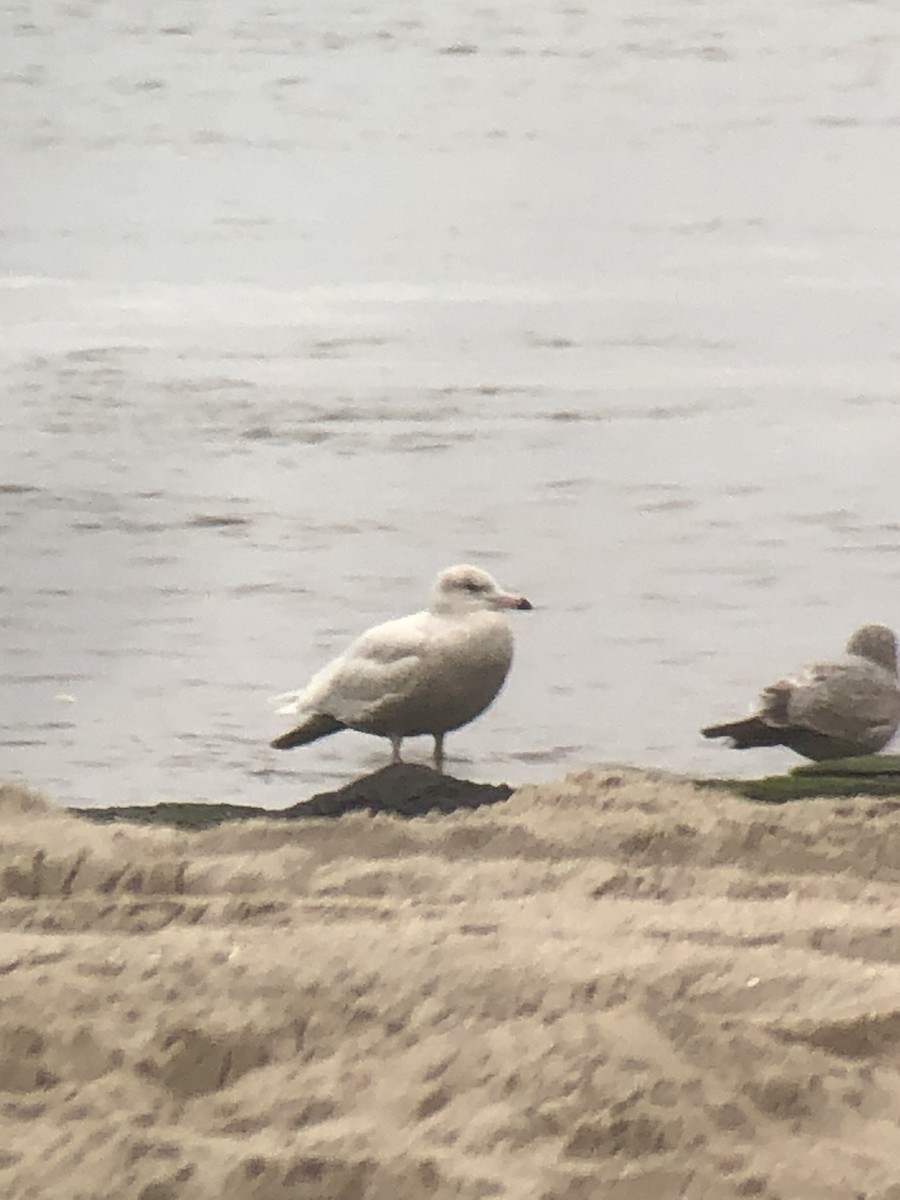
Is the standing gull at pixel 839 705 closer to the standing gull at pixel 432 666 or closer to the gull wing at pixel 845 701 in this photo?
the gull wing at pixel 845 701

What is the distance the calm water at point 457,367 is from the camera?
1.36 meters

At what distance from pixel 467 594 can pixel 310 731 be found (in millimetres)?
211

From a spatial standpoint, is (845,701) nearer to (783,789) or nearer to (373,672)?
(783,789)

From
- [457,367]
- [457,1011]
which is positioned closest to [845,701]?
[457,367]

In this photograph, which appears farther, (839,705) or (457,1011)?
(839,705)

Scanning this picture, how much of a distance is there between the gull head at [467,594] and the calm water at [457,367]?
0.09 meters

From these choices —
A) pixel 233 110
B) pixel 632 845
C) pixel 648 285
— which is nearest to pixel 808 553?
pixel 648 285

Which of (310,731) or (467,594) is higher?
(467,594)

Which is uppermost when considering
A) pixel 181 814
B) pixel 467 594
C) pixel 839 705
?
pixel 467 594

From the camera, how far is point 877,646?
1.30m

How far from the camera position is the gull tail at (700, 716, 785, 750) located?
132 centimetres

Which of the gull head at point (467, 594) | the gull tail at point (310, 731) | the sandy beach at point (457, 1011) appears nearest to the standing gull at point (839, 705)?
the sandy beach at point (457, 1011)

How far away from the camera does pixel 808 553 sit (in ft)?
4.46

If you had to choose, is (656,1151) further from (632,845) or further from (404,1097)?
(632,845)
